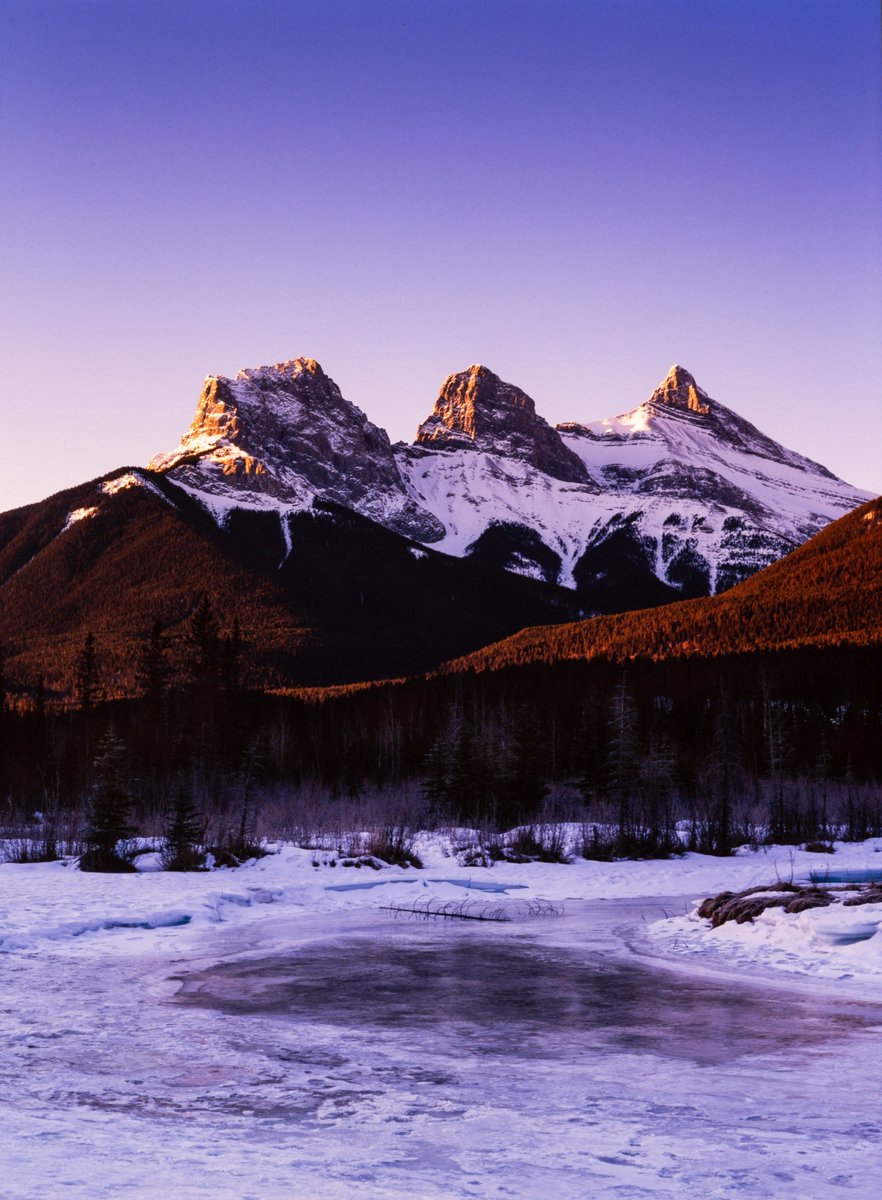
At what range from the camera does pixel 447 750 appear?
58.6m

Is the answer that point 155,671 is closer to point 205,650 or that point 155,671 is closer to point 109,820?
point 205,650

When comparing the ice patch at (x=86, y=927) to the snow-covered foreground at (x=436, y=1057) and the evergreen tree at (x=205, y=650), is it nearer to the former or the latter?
the snow-covered foreground at (x=436, y=1057)

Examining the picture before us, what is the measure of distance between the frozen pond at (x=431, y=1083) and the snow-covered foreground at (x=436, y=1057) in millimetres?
33

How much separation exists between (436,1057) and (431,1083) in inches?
42.4

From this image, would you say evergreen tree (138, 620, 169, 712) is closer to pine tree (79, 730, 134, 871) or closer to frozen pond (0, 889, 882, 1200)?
pine tree (79, 730, 134, 871)

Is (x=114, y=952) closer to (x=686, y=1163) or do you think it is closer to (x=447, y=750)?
(x=686, y=1163)

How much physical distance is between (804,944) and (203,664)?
233 feet

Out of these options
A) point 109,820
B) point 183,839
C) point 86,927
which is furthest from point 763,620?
point 86,927

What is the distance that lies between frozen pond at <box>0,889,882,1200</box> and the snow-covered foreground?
3 cm

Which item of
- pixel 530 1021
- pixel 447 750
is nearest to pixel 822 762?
pixel 447 750

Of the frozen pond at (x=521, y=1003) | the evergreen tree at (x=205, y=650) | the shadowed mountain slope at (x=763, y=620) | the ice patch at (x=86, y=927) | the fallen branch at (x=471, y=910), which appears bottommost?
the fallen branch at (x=471, y=910)

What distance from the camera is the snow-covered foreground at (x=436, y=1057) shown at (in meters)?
6.93

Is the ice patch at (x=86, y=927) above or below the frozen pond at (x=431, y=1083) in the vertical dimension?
below

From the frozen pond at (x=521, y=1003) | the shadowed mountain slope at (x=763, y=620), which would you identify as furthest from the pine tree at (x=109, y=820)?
the shadowed mountain slope at (x=763, y=620)
